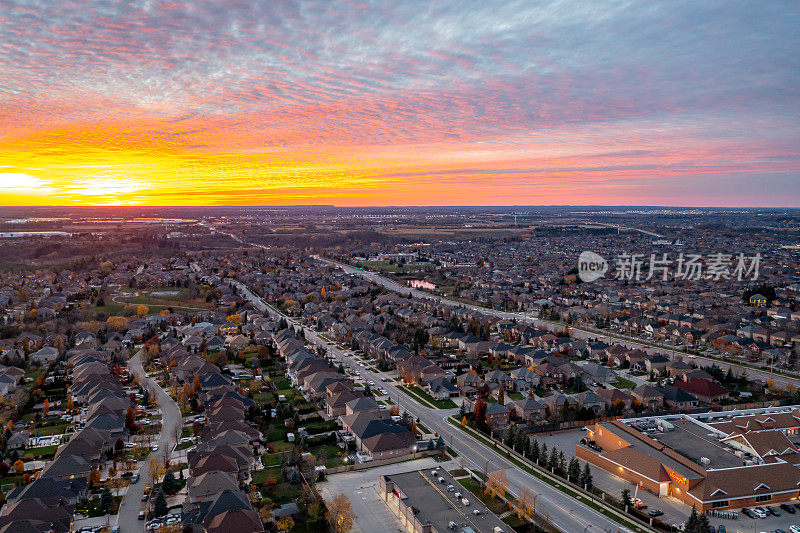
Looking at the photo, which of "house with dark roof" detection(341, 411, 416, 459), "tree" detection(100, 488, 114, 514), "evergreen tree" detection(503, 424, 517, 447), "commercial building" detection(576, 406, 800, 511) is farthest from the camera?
"evergreen tree" detection(503, 424, 517, 447)

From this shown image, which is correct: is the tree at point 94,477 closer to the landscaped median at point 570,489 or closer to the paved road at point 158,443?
the paved road at point 158,443

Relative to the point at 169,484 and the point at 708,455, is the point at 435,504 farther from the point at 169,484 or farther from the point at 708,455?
the point at 708,455

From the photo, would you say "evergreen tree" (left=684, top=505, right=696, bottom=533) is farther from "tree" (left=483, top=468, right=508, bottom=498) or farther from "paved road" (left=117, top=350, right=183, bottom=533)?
"paved road" (left=117, top=350, right=183, bottom=533)

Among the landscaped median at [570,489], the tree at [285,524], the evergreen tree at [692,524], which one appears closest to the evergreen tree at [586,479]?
the landscaped median at [570,489]

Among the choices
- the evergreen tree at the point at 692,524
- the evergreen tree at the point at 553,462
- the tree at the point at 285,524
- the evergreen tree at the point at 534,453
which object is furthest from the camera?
the evergreen tree at the point at 534,453

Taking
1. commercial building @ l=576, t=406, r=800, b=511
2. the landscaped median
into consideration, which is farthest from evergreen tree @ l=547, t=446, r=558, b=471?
commercial building @ l=576, t=406, r=800, b=511

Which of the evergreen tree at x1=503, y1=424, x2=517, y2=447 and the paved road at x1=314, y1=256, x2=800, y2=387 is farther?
the paved road at x1=314, y1=256, x2=800, y2=387

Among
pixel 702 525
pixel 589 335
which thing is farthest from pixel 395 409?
pixel 589 335
